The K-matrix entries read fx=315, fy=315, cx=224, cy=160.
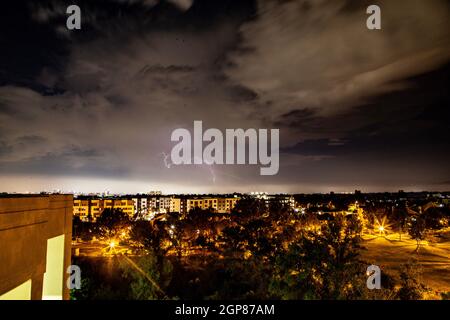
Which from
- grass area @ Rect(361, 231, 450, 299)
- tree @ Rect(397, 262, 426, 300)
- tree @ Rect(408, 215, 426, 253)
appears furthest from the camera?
tree @ Rect(408, 215, 426, 253)

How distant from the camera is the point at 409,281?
1778cm

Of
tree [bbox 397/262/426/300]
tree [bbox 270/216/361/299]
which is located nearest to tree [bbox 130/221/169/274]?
tree [bbox 270/216/361/299]

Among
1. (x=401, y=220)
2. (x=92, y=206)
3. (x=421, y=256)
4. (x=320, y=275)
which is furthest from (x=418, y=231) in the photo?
(x=92, y=206)

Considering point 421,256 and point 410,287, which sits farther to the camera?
point 421,256

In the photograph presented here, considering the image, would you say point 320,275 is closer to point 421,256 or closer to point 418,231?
point 421,256

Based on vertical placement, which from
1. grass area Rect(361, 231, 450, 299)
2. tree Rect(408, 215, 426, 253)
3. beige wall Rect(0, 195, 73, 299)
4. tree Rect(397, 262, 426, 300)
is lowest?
grass area Rect(361, 231, 450, 299)

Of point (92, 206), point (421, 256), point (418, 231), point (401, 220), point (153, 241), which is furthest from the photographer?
point (92, 206)

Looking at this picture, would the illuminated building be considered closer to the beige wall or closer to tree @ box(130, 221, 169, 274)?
tree @ box(130, 221, 169, 274)

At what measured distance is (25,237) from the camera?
6102 millimetres

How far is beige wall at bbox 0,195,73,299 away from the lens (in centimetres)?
543

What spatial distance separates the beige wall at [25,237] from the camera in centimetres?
543

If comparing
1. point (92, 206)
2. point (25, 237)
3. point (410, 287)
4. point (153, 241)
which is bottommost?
point (92, 206)

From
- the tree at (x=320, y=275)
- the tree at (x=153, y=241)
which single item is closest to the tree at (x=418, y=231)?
the tree at (x=320, y=275)
